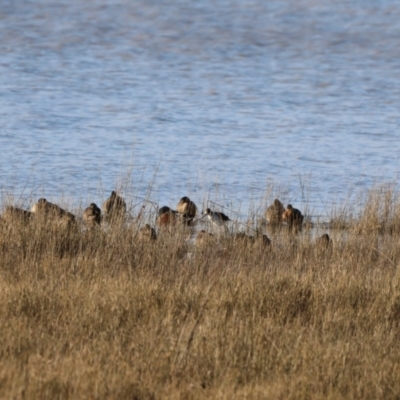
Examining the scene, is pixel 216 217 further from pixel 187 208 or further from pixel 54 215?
pixel 54 215

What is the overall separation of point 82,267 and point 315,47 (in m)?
20.9

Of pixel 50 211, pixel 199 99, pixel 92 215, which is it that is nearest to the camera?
pixel 50 211

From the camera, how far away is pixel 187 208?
1180 cm

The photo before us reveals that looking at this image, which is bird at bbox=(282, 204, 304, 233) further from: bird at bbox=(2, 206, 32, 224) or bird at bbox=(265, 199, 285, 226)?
bird at bbox=(2, 206, 32, 224)

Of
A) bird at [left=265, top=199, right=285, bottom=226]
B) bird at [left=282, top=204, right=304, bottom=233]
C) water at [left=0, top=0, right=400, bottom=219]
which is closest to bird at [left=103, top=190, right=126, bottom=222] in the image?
water at [left=0, top=0, right=400, bottom=219]

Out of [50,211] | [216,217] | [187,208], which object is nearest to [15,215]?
[50,211]

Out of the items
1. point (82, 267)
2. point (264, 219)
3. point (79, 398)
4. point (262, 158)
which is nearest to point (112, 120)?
point (262, 158)

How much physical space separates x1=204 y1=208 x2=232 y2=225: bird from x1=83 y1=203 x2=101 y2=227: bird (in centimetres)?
115

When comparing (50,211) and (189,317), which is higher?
(50,211)

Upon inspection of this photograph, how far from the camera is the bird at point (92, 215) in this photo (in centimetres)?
1040

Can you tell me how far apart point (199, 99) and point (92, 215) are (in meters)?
10.5

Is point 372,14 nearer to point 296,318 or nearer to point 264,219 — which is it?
point 264,219

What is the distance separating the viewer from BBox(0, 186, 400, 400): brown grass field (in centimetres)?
570

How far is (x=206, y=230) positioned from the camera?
36.0 ft
